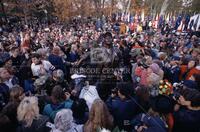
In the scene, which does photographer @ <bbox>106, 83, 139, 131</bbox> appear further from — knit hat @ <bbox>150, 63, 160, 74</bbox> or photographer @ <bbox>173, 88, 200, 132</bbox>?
knit hat @ <bbox>150, 63, 160, 74</bbox>

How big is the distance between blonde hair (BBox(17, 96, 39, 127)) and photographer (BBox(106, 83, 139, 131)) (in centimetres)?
123

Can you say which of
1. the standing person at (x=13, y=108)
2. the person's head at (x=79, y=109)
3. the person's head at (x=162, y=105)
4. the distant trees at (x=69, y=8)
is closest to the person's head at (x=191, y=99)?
the person's head at (x=162, y=105)

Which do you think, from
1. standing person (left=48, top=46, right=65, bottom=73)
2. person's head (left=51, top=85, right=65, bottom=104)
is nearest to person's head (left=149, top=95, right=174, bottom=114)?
person's head (left=51, top=85, right=65, bottom=104)

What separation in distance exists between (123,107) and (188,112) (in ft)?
3.34

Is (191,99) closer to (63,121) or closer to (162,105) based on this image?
(162,105)

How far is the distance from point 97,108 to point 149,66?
3115mm

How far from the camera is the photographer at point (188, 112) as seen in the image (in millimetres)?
3953

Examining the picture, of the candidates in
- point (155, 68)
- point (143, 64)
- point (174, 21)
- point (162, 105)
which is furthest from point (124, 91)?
point (174, 21)

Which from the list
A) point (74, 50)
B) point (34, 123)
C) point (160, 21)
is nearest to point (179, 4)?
point (160, 21)

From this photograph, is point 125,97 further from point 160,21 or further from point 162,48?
point 160,21

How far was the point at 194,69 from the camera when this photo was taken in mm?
6777

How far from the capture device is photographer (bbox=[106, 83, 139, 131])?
444cm

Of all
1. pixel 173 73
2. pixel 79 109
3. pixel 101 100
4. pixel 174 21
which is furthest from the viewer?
pixel 174 21

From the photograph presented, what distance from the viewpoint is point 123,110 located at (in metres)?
4.44
